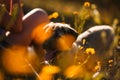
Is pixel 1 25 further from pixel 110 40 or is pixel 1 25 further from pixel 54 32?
pixel 110 40

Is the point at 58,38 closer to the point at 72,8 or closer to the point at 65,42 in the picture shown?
the point at 65,42

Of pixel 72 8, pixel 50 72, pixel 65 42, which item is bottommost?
pixel 50 72

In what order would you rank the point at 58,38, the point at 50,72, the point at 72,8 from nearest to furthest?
the point at 50,72, the point at 58,38, the point at 72,8

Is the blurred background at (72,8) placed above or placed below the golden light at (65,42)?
above

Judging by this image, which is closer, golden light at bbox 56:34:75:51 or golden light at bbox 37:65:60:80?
golden light at bbox 37:65:60:80

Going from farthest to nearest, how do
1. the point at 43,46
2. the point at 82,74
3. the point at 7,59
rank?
the point at 43,46 → the point at 7,59 → the point at 82,74

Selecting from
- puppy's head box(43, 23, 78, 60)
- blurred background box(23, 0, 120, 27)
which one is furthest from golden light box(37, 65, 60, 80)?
blurred background box(23, 0, 120, 27)

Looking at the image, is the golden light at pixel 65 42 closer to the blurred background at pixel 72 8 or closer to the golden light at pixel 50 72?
the golden light at pixel 50 72

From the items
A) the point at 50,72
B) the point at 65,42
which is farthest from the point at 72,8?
the point at 50,72

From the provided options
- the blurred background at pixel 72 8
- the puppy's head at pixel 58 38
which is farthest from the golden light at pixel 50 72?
the blurred background at pixel 72 8

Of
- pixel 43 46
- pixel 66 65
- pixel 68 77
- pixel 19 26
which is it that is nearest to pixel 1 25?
pixel 19 26

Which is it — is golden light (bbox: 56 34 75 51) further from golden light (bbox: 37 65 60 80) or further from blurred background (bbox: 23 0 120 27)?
blurred background (bbox: 23 0 120 27)
